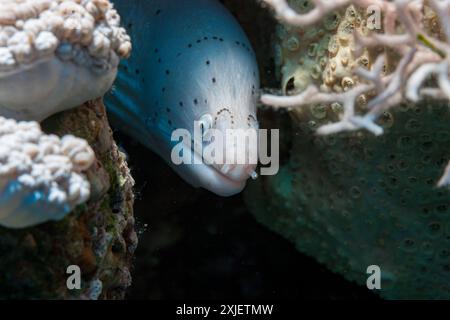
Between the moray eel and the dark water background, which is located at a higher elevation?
the moray eel

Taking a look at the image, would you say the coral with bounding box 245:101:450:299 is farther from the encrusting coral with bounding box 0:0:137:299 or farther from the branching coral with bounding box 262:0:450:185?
the encrusting coral with bounding box 0:0:137:299

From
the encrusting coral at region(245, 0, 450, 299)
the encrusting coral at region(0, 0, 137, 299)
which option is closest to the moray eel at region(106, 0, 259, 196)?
the encrusting coral at region(245, 0, 450, 299)

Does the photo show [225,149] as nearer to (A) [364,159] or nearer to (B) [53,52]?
(A) [364,159]

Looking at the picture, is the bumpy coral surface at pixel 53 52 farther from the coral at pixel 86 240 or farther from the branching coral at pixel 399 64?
the branching coral at pixel 399 64

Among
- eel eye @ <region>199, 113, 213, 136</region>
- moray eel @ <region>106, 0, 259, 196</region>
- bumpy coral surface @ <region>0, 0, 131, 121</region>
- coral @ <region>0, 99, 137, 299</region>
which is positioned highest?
moray eel @ <region>106, 0, 259, 196</region>

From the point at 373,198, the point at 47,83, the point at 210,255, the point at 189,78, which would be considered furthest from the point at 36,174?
the point at 210,255
